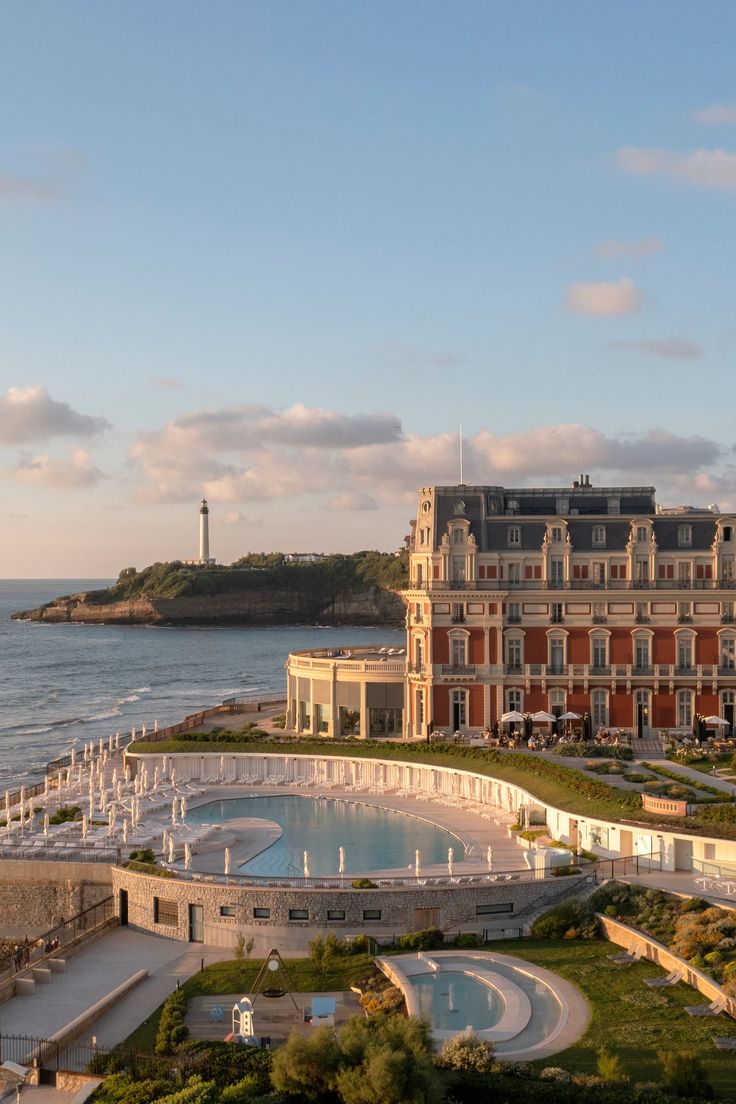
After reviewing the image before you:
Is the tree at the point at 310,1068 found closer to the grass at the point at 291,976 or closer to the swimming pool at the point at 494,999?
the swimming pool at the point at 494,999

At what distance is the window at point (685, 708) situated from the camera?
226ft

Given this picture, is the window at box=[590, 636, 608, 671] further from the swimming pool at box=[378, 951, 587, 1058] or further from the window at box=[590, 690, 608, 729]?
the swimming pool at box=[378, 951, 587, 1058]

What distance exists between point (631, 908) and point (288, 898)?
38.1 ft

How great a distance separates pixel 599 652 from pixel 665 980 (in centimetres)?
3679

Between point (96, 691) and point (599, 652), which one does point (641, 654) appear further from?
point (96, 691)

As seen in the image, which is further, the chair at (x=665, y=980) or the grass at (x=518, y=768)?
the grass at (x=518, y=768)

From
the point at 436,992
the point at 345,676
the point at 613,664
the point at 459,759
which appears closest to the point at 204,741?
the point at 345,676

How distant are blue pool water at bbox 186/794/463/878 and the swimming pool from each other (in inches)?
340

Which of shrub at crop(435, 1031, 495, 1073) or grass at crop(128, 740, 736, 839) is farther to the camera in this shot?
grass at crop(128, 740, 736, 839)

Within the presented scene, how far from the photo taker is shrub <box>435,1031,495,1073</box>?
2758cm

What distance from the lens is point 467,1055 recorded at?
1094 inches

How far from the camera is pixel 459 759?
60.1 meters

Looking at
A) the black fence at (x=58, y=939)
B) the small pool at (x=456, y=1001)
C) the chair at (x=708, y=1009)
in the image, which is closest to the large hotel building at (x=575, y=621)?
the black fence at (x=58, y=939)

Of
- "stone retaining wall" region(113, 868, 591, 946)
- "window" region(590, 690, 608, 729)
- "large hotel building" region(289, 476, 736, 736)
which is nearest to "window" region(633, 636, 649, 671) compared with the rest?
"large hotel building" region(289, 476, 736, 736)
